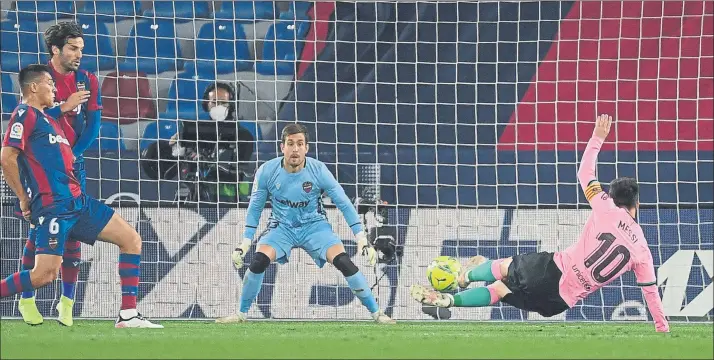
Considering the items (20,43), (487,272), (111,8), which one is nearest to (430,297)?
(487,272)

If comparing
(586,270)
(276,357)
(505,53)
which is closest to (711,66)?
(505,53)

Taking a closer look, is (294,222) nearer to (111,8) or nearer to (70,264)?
(70,264)

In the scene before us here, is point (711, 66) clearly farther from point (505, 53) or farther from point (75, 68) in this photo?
point (75, 68)

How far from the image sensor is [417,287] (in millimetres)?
8953

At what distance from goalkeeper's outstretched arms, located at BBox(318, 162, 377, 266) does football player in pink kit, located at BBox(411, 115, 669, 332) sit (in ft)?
2.18

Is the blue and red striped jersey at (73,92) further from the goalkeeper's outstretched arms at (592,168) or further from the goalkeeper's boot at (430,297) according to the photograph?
the goalkeeper's outstretched arms at (592,168)

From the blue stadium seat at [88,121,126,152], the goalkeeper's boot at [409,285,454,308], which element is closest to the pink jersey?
the goalkeeper's boot at [409,285,454,308]

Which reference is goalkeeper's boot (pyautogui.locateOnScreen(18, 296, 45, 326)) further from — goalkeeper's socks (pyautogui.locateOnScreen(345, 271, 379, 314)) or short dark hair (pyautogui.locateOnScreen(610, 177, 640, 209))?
short dark hair (pyautogui.locateOnScreen(610, 177, 640, 209))

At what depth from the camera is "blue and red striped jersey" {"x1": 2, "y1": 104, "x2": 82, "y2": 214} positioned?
7902mm

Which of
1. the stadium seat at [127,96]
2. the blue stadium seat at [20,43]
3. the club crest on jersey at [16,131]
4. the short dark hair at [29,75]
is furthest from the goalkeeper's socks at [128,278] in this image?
the blue stadium seat at [20,43]

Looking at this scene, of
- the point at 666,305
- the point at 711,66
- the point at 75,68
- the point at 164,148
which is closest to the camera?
the point at 75,68

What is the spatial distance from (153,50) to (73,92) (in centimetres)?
472

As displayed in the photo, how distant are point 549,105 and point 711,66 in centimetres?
166

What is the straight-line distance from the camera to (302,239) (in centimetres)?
987
